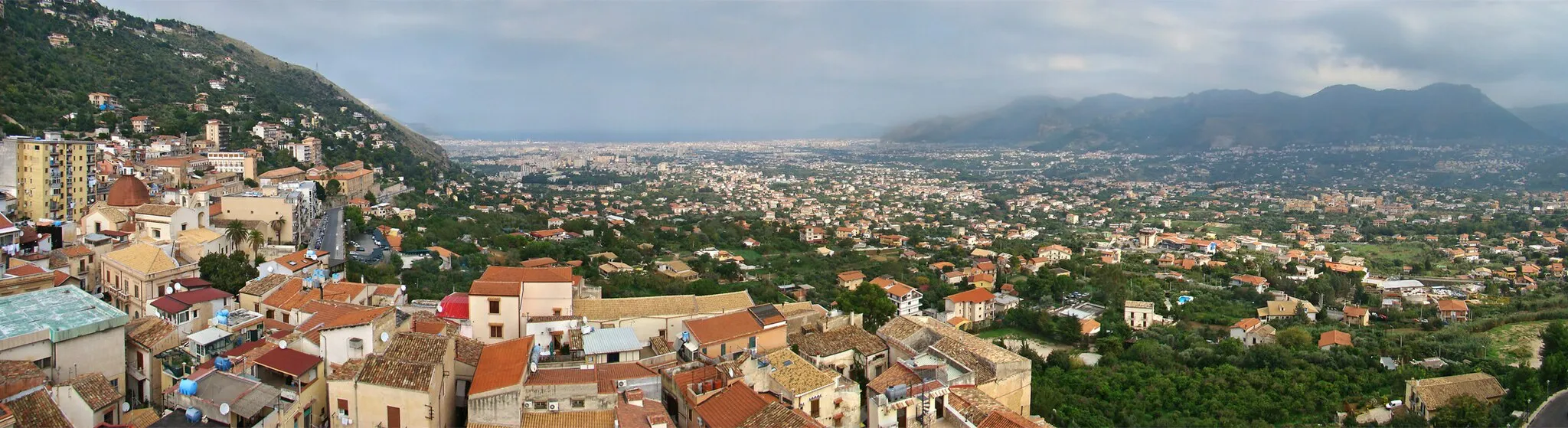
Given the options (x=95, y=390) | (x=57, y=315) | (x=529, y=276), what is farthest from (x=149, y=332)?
(x=529, y=276)

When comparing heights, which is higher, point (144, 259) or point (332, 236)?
point (144, 259)

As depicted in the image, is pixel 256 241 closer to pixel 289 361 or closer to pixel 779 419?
pixel 289 361

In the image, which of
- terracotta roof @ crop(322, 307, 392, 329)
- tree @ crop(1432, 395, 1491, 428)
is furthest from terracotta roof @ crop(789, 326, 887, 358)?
tree @ crop(1432, 395, 1491, 428)

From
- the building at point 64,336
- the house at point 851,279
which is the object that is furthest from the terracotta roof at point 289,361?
the house at point 851,279

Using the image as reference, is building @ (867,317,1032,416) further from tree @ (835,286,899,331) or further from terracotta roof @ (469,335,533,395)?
terracotta roof @ (469,335,533,395)

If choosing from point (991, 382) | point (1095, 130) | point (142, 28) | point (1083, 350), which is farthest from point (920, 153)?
point (991, 382)

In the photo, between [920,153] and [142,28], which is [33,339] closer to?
[142,28]

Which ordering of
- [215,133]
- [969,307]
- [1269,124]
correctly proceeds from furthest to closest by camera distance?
1. [1269,124]
2. [215,133]
3. [969,307]
